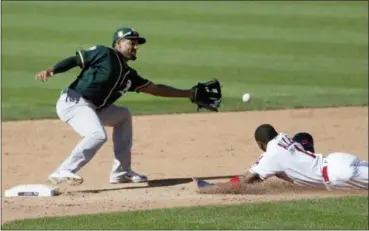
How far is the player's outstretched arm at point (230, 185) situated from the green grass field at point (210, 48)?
13.0 feet

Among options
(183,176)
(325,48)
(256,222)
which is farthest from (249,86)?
(256,222)

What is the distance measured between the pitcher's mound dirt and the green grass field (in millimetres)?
642

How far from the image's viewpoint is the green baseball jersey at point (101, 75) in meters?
9.78

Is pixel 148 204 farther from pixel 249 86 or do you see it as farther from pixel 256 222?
pixel 249 86

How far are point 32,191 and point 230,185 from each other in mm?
1910

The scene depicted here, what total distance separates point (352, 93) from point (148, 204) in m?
6.09

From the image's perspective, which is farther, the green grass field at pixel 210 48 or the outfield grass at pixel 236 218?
the green grass field at pixel 210 48

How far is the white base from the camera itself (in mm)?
9680

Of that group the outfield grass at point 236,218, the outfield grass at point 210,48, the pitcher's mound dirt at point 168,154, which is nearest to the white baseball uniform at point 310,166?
the outfield grass at point 236,218

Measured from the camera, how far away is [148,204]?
30.1 feet

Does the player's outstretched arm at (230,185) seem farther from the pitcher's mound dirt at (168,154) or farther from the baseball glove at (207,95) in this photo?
the baseball glove at (207,95)

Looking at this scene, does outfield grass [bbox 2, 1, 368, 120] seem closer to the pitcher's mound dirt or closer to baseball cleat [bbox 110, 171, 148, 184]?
the pitcher's mound dirt

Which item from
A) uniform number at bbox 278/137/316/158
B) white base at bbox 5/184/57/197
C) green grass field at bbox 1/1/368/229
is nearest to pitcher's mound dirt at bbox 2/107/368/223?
white base at bbox 5/184/57/197

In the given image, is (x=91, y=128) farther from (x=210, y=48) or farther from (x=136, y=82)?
(x=210, y=48)
